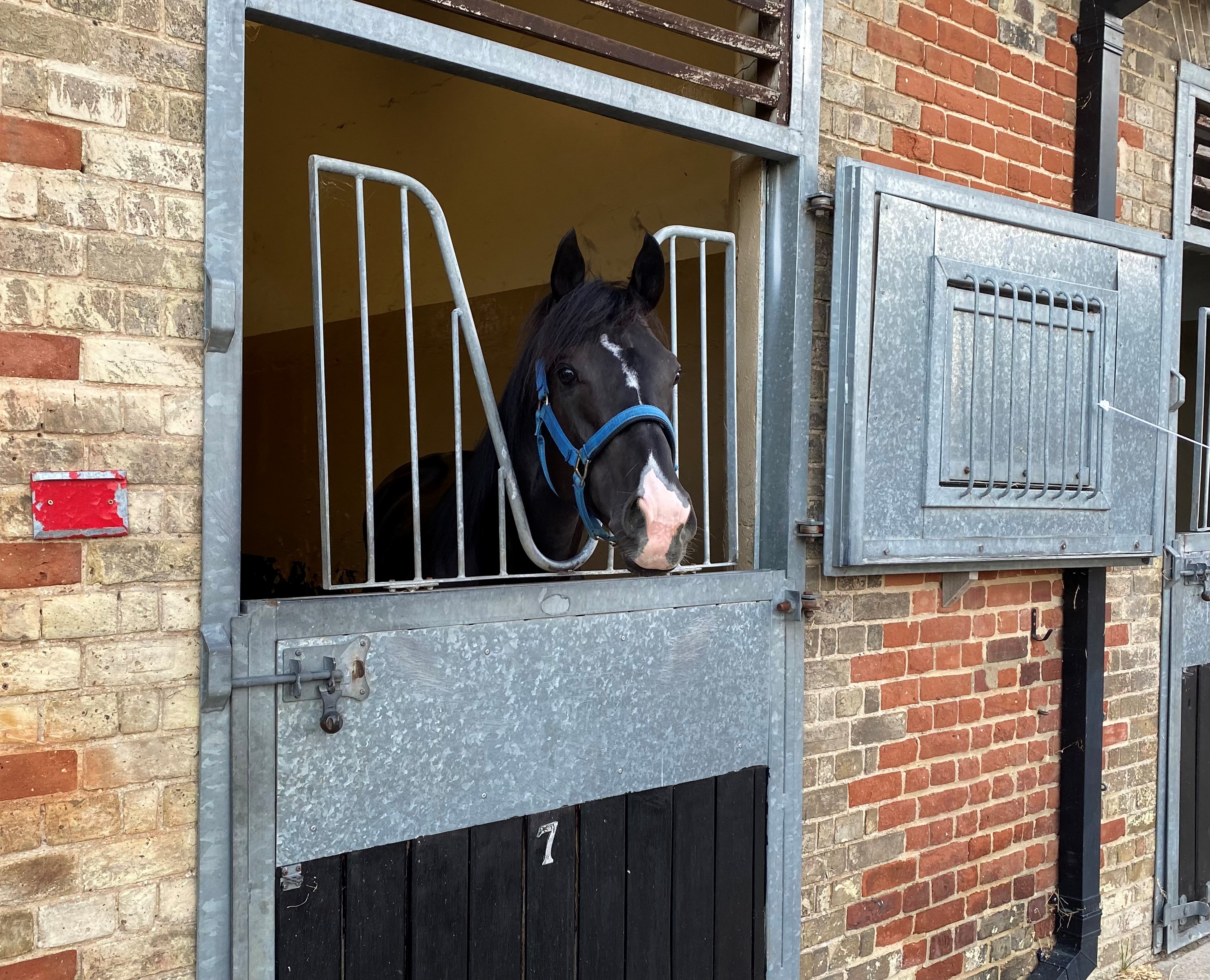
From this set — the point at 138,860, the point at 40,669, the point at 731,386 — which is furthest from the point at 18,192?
the point at 731,386

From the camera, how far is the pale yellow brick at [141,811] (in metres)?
1.61

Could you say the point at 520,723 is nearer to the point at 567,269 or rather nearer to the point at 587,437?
the point at 587,437

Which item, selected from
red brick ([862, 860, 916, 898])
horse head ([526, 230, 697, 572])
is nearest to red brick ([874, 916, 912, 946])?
red brick ([862, 860, 916, 898])

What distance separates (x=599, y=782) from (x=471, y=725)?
0.40m

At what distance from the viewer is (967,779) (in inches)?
121

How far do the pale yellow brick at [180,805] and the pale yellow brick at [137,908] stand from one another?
112mm

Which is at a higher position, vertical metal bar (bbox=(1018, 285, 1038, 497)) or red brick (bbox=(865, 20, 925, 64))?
red brick (bbox=(865, 20, 925, 64))

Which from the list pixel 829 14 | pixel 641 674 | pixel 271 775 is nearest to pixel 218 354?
pixel 271 775

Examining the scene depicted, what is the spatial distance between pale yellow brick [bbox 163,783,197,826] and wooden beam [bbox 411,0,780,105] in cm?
157

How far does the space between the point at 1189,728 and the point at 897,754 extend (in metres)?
1.76

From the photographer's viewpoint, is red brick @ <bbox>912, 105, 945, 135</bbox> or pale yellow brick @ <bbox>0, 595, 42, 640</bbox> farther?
red brick @ <bbox>912, 105, 945, 135</bbox>

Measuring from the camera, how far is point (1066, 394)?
2.92 meters

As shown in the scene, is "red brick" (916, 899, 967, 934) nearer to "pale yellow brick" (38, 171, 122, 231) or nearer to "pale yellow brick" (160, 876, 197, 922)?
"pale yellow brick" (160, 876, 197, 922)

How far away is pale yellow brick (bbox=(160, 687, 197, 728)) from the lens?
164 centimetres
